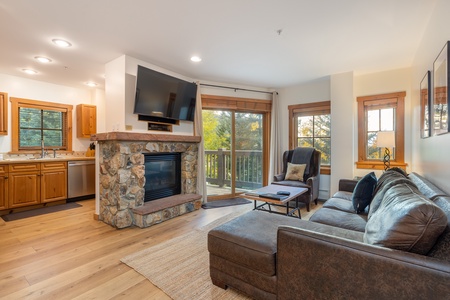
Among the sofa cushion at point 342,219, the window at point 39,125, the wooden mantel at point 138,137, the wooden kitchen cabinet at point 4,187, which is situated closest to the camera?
the sofa cushion at point 342,219

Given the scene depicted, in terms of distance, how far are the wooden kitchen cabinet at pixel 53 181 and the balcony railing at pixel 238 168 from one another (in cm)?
275

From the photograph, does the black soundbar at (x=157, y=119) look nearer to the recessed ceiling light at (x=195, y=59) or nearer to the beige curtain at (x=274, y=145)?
the recessed ceiling light at (x=195, y=59)

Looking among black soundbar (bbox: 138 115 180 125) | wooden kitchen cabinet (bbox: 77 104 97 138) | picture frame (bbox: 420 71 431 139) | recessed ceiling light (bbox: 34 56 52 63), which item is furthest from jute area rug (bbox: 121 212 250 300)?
wooden kitchen cabinet (bbox: 77 104 97 138)

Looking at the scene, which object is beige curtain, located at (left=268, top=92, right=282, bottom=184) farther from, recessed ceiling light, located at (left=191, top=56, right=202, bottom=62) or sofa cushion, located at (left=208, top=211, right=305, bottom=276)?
sofa cushion, located at (left=208, top=211, right=305, bottom=276)

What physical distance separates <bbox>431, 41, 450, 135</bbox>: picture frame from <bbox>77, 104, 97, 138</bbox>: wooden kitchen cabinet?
5.73 metres

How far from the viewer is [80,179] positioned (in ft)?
15.2

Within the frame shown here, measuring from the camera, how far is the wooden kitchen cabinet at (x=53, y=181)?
4.12 m

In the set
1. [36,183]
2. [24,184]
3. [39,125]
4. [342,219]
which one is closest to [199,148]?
[342,219]

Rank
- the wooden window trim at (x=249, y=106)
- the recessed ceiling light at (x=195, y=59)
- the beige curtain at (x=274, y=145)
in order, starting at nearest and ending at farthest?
the recessed ceiling light at (x=195, y=59) → the wooden window trim at (x=249, y=106) → the beige curtain at (x=274, y=145)

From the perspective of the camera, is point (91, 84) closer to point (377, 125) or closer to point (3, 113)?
point (3, 113)

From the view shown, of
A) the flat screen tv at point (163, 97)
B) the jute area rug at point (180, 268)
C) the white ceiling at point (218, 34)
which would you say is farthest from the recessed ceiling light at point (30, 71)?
the jute area rug at point (180, 268)

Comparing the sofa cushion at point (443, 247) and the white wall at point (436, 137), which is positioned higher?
the white wall at point (436, 137)

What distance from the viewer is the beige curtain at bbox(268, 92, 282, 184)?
5055 millimetres

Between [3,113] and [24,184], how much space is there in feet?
4.42
